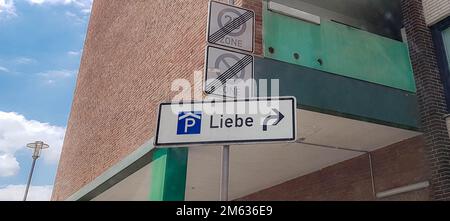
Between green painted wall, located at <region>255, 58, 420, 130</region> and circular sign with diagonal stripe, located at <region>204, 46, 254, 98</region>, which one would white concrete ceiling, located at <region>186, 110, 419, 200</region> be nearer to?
green painted wall, located at <region>255, 58, 420, 130</region>

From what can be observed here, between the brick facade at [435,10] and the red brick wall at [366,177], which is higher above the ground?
the brick facade at [435,10]

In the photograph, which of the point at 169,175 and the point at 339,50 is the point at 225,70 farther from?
the point at 339,50

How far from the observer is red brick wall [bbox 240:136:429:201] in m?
7.85

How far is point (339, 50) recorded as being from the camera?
7664 mm

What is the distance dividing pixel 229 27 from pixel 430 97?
5010mm

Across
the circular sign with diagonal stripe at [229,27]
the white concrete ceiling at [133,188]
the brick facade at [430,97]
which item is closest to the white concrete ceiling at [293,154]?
the brick facade at [430,97]

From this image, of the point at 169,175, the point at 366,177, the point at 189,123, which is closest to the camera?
the point at 189,123

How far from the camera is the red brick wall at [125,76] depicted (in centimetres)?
870

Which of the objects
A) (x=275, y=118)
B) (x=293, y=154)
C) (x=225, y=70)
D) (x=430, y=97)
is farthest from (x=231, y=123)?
(x=430, y=97)

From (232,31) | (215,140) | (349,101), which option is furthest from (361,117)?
(215,140)

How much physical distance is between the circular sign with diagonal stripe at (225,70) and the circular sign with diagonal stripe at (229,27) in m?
0.12

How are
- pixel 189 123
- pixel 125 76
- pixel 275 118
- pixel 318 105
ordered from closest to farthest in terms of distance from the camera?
pixel 275 118, pixel 189 123, pixel 318 105, pixel 125 76

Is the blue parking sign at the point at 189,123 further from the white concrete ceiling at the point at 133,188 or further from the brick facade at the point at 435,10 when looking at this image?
the brick facade at the point at 435,10

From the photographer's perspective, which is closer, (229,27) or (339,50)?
(229,27)
